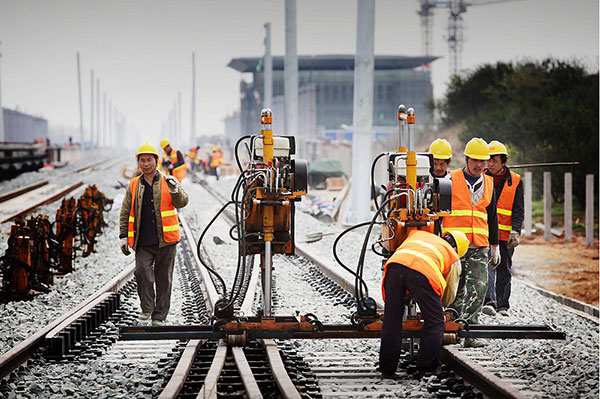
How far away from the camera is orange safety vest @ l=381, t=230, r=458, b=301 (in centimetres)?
595

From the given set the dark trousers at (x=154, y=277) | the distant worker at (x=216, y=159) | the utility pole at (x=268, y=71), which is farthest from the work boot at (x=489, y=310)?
the distant worker at (x=216, y=159)

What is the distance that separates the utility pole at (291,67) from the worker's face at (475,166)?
14354 millimetres

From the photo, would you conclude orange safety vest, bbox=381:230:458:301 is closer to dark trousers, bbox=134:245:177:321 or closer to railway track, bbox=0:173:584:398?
railway track, bbox=0:173:584:398

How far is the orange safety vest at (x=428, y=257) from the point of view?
19.5 feet

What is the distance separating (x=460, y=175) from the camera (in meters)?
7.46

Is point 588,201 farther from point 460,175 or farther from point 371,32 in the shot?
point 460,175

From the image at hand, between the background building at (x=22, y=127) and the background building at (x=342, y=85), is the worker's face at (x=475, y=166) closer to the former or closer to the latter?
the background building at (x=22, y=127)

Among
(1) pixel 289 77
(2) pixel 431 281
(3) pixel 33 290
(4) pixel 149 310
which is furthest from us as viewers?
(1) pixel 289 77

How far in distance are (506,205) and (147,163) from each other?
3592mm

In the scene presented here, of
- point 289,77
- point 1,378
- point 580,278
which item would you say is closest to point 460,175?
point 1,378

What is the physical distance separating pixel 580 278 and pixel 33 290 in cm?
872

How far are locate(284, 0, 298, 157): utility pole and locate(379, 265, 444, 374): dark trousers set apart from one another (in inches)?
625

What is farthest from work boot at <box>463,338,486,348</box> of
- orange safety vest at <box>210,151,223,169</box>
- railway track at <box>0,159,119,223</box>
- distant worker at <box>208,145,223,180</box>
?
orange safety vest at <box>210,151,223,169</box>

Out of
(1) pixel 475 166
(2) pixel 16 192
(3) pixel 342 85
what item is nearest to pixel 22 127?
(3) pixel 342 85
